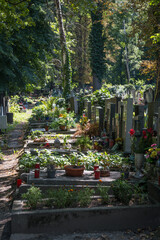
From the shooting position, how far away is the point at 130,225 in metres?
5.02

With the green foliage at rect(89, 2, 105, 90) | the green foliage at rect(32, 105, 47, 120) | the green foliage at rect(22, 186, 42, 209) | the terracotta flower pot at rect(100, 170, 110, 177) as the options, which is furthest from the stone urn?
A: the green foliage at rect(89, 2, 105, 90)

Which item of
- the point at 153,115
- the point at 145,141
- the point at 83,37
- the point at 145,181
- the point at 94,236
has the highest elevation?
the point at 83,37

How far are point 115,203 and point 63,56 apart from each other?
17.5 meters

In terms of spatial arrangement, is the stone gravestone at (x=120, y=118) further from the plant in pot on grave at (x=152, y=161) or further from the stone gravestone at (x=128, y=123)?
the plant in pot on grave at (x=152, y=161)

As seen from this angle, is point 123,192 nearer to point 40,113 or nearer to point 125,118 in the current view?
point 125,118

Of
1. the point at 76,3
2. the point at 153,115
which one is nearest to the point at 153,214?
the point at 153,115

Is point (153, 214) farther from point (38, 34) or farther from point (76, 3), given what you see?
point (38, 34)

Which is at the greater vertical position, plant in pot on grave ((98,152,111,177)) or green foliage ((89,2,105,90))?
green foliage ((89,2,105,90))

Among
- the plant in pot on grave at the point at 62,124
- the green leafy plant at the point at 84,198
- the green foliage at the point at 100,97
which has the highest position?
the green foliage at the point at 100,97

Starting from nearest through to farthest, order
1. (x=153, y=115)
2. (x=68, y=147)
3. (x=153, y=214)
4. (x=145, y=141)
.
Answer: (x=153, y=214)
(x=145, y=141)
(x=153, y=115)
(x=68, y=147)

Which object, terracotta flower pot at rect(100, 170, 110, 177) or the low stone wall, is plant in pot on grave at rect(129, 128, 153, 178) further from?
the low stone wall

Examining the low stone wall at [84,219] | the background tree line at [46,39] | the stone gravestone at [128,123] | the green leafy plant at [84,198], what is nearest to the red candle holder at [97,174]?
the green leafy plant at [84,198]

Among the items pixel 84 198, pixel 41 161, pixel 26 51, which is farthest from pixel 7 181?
pixel 26 51

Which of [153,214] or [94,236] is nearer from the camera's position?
[94,236]
